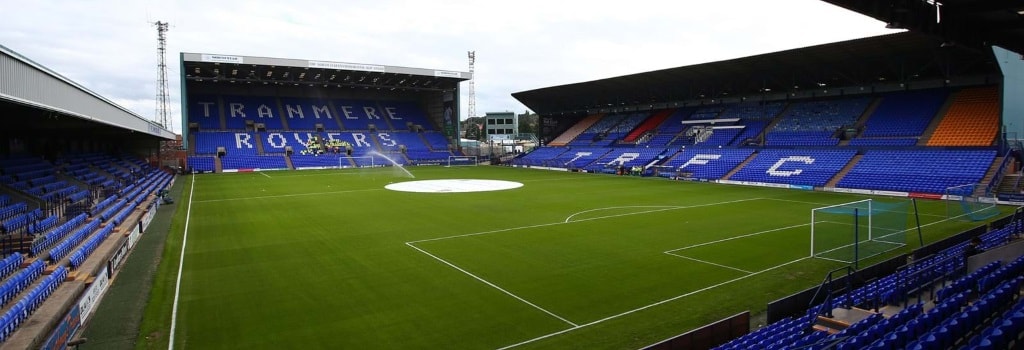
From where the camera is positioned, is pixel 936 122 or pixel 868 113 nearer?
pixel 936 122

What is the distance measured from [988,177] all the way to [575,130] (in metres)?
41.8

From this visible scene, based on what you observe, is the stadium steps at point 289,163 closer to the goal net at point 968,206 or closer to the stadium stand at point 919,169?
the stadium stand at point 919,169

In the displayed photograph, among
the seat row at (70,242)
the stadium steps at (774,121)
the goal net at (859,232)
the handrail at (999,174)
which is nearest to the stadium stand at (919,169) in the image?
the handrail at (999,174)

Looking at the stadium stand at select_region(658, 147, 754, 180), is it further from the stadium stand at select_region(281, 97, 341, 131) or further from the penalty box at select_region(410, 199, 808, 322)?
the stadium stand at select_region(281, 97, 341, 131)

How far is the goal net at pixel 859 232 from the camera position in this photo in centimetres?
1552

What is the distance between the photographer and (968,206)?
2256 centimetres

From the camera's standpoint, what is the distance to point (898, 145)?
36.2 meters

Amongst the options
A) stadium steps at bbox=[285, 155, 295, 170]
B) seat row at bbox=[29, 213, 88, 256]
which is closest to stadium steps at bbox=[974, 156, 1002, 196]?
seat row at bbox=[29, 213, 88, 256]

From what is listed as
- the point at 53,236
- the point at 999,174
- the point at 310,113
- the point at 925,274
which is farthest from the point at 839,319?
the point at 310,113

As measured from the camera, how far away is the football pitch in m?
9.89

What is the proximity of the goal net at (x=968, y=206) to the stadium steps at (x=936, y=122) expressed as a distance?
11.4m

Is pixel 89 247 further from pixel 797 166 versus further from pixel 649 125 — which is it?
pixel 649 125

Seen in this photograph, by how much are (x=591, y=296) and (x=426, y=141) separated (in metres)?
59.1

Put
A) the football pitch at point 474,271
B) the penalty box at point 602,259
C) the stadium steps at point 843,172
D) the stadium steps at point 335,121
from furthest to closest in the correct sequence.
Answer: the stadium steps at point 335,121, the stadium steps at point 843,172, the penalty box at point 602,259, the football pitch at point 474,271
